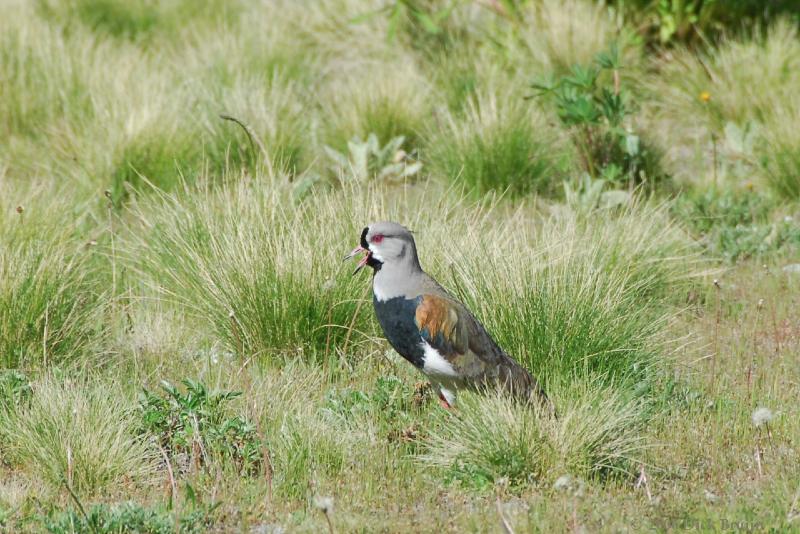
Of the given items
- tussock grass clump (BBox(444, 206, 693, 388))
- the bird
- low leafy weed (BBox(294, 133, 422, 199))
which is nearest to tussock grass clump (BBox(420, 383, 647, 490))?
the bird

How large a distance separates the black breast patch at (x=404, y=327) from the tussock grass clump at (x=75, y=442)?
108 centimetres

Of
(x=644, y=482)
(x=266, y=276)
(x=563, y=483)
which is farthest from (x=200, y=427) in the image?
(x=644, y=482)

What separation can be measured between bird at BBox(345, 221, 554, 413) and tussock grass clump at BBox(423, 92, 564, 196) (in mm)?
2601

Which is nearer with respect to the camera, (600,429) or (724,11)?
(600,429)

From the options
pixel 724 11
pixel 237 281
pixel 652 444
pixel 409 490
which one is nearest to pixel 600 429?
pixel 652 444

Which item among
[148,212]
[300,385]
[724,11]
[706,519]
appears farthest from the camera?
[724,11]

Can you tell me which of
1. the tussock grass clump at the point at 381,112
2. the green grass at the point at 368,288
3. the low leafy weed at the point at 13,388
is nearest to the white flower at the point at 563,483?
the green grass at the point at 368,288

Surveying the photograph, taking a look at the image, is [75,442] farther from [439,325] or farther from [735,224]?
[735,224]

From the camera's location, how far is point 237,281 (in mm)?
5730

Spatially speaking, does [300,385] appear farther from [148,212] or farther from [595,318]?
[148,212]

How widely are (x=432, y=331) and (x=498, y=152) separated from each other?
3102 millimetres

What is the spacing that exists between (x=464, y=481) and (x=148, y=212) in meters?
3.38

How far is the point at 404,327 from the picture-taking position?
15.8ft

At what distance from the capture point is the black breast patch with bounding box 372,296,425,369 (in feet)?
15.7
